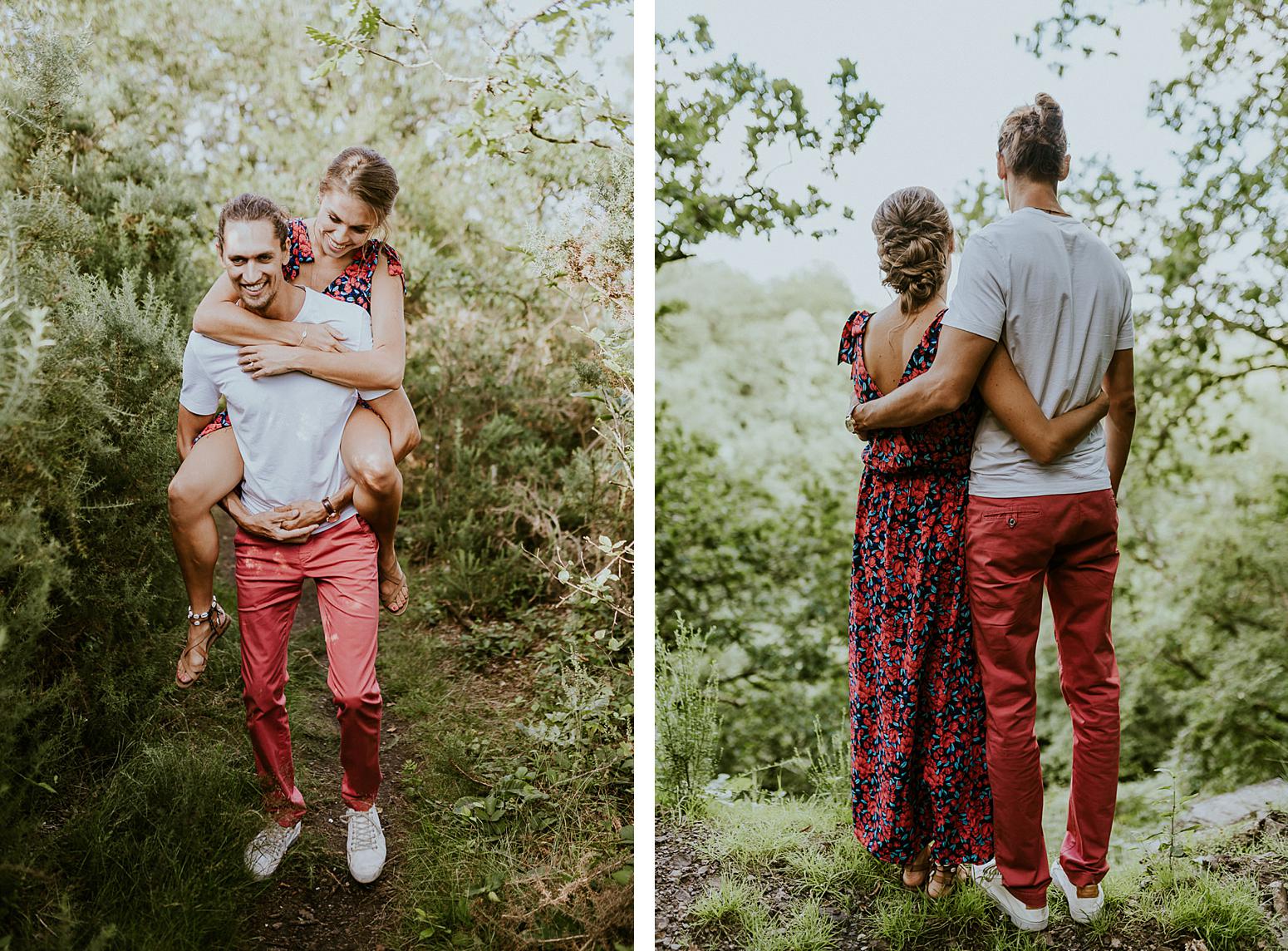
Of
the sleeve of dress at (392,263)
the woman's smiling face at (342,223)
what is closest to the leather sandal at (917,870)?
the sleeve of dress at (392,263)

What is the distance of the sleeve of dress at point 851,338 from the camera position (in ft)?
8.36

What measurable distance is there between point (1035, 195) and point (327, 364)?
6.54 ft

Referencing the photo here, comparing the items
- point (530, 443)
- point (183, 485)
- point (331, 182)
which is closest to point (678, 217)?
point (530, 443)

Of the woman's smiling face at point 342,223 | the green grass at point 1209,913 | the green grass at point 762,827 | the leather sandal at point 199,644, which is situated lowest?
the green grass at point 762,827

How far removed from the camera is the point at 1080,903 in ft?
8.26

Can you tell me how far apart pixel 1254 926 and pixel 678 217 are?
3.21m

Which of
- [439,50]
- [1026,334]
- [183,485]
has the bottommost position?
[183,485]

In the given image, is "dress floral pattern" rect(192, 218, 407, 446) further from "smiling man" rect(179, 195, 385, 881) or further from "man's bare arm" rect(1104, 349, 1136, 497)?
"man's bare arm" rect(1104, 349, 1136, 497)

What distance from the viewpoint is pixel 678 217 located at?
152 inches

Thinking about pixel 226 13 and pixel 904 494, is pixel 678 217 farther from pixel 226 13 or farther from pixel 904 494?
pixel 226 13

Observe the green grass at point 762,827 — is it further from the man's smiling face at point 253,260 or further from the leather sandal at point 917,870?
the man's smiling face at point 253,260

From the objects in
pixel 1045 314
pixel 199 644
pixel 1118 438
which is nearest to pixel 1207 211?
pixel 1118 438

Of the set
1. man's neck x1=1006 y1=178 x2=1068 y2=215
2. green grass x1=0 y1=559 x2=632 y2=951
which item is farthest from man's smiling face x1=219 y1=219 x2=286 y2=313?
man's neck x1=1006 y1=178 x2=1068 y2=215

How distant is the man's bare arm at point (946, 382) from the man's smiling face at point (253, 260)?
1736 millimetres
